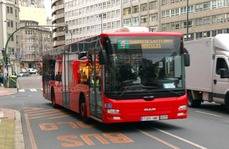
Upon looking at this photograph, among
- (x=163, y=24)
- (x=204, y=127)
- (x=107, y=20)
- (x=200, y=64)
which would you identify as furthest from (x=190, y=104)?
(x=107, y=20)

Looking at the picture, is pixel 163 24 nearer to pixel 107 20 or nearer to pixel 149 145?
pixel 107 20

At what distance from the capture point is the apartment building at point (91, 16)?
129875mm

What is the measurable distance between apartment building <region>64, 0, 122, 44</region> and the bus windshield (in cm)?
10700

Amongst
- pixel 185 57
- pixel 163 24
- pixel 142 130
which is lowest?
pixel 142 130

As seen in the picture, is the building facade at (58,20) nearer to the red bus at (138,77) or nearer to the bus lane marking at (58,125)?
the bus lane marking at (58,125)

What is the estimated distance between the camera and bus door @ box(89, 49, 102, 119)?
592 inches

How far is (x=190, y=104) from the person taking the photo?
2377 centimetres

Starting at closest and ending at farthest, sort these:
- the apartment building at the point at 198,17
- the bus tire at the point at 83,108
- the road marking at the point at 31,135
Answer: the road marking at the point at 31,135
the bus tire at the point at 83,108
the apartment building at the point at 198,17

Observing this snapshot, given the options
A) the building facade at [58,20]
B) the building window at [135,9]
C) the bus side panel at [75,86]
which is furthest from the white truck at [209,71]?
the building facade at [58,20]

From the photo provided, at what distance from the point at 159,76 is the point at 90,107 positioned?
2.72m

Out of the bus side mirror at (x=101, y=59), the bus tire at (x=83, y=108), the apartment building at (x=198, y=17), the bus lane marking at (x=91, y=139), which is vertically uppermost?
the apartment building at (x=198, y=17)

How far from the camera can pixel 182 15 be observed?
10056cm

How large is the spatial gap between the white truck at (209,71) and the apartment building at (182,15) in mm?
54603

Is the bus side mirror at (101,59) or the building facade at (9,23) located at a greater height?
the building facade at (9,23)
